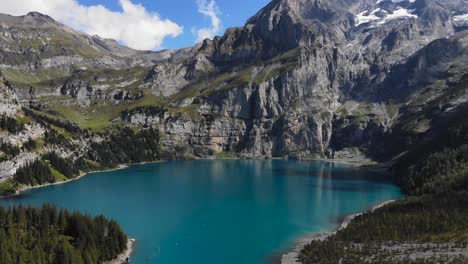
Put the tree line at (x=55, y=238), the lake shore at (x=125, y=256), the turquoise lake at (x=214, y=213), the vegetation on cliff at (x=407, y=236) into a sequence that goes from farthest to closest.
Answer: the turquoise lake at (x=214, y=213)
the lake shore at (x=125, y=256)
the vegetation on cliff at (x=407, y=236)
the tree line at (x=55, y=238)

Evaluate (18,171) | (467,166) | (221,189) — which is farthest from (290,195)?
(18,171)

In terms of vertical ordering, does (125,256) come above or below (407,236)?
below

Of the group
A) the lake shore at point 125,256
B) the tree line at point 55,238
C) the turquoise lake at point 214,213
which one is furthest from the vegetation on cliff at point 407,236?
the tree line at point 55,238

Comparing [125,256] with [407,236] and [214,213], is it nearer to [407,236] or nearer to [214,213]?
[214,213]

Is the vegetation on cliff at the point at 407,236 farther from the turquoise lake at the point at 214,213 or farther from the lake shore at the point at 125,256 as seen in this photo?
the lake shore at the point at 125,256

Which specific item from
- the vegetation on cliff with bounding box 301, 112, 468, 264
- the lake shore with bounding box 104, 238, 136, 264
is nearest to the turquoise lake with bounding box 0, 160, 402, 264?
the lake shore with bounding box 104, 238, 136, 264

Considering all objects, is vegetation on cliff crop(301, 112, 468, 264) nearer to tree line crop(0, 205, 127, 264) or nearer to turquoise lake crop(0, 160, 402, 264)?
turquoise lake crop(0, 160, 402, 264)

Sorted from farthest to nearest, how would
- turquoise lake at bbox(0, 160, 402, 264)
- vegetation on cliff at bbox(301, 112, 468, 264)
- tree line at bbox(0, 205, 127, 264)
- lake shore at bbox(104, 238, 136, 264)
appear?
turquoise lake at bbox(0, 160, 402, 264)
lake shore at bbox(104, 238, 136, 264)
vegetation on cliff at bbox(301, 112, 468, 264)
tree line at bbox(0, 205, 127, 264)

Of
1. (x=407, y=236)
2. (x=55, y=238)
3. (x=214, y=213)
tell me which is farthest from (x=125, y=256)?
(x=407, y=236)

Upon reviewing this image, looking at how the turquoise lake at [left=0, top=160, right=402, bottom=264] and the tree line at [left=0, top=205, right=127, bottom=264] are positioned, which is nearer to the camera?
the tree line at [left=0, top=205, right=127, bottom=264]

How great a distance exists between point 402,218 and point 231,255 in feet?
130

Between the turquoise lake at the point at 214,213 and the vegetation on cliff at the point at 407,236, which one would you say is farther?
the turquoise lake at the point at 214,213

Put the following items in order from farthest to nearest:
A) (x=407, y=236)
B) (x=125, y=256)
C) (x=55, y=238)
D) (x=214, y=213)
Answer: (x=214, y=213)
(x=125, y=256)
(x=407, y=236)
(x=55, y=238)

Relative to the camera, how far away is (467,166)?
545 ft
